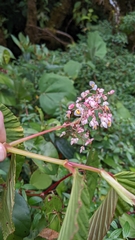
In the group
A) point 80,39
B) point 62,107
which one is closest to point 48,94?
point 62,107

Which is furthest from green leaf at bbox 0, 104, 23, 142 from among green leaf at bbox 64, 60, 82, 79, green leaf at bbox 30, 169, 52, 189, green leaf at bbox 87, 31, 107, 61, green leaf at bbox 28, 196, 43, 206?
green leaf at bbox 87, 31, 107, 61

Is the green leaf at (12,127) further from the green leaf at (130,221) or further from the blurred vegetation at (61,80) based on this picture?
the green leaf at (130,221)

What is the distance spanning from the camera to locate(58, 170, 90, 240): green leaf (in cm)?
31

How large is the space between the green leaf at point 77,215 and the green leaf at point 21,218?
0.27 meters

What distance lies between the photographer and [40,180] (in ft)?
2.72

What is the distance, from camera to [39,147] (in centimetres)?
91

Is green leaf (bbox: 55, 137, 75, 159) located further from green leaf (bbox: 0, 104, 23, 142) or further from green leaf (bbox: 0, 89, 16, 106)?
green leaf (bbox: 0, 104, 23, 142)

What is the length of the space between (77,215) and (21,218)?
0.30m

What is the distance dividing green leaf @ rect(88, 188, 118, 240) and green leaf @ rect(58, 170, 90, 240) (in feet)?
0.18

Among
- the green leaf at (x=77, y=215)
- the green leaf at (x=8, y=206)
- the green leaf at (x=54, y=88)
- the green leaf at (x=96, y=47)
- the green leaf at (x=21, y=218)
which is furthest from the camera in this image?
the green leaf at (x=96, y=47)

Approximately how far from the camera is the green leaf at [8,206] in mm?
436

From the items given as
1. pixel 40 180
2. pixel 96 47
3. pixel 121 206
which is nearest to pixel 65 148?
pixel 40 180

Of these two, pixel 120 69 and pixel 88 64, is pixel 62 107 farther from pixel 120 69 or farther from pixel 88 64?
pixel 120 69

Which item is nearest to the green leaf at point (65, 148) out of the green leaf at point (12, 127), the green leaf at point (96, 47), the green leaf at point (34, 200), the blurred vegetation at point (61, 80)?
the blurred vegetation at point (61, 80)
